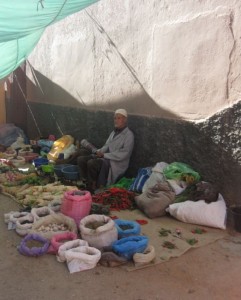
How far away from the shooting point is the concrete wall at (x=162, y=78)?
13.5 ft

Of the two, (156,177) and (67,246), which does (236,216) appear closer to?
(156,177)

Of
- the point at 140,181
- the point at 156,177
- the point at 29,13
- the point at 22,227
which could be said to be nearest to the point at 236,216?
the point at 156,177

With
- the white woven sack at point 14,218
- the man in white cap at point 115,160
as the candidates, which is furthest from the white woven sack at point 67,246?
the man in white cap at point 115,160

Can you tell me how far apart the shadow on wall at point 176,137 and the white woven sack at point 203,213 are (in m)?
0.31

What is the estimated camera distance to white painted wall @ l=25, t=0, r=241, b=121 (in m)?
4.12

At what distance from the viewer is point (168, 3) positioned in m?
4.81

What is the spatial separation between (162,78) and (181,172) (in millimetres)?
1468

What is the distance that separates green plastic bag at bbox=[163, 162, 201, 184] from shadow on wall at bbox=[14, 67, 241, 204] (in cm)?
11

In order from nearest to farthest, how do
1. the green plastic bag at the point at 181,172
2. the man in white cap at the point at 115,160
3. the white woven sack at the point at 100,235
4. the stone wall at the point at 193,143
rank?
1. the white woven sack at the point at 100,235
2. the stone wall at the point at 193,143
3. the green plastic bag at the point at 181,172
4. the man in white cap at the point at 115,160

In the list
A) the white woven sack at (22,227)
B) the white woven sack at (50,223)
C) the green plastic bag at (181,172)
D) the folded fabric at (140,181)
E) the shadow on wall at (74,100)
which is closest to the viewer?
the white woven sack at (50,223)

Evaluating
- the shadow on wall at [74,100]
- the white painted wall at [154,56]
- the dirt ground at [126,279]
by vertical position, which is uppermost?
the white painted wall at [154,56]

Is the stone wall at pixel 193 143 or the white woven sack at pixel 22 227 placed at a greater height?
the stone wall at pixel 193 143

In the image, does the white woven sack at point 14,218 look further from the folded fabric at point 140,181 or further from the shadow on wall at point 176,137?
the shadow on wall at point 176,137

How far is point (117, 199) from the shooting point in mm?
4629
